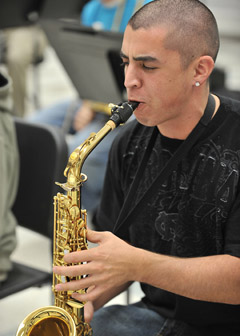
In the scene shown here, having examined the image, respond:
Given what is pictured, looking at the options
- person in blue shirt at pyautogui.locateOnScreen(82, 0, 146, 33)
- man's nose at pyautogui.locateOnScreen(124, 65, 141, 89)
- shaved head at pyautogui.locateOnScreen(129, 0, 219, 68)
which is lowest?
person in blue shirt at pyautogui.locateOnScreen(82, 0, 146, 33)

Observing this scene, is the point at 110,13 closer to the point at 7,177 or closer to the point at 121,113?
the point at 7,177

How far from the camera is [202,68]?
153cm

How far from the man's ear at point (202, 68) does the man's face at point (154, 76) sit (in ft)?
0.06

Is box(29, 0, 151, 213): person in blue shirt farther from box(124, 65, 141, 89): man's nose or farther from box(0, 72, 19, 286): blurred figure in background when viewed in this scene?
box(124, 65, 141, 89): man's nose

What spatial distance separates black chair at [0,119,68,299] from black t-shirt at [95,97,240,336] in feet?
1.55

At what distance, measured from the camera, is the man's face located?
1.48 metres

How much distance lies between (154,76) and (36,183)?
93cm

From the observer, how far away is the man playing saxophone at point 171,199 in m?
1.47

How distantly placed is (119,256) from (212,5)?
9.76m

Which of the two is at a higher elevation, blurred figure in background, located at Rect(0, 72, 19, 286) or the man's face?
the man's face

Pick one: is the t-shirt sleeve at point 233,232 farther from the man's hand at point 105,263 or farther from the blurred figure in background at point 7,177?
the blurred figure in background at point 7,177

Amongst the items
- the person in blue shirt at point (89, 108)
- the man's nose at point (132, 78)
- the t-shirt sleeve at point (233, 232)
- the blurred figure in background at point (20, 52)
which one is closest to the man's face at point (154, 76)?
the man's nose at point (132, 78)

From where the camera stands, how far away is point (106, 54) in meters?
2.89

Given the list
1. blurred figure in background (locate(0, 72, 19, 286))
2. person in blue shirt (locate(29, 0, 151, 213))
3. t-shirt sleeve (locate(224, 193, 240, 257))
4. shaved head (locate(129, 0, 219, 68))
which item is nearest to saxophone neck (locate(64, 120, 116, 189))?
shaved head (locate(129, 0, 219, 68))
